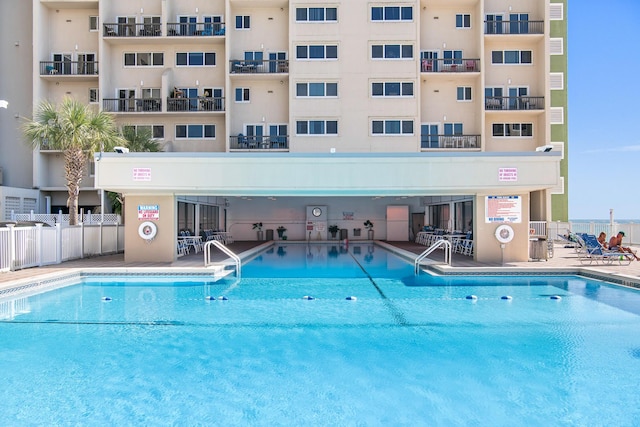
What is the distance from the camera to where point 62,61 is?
29172 mm

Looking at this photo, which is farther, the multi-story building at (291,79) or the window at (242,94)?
the window at (242,94)

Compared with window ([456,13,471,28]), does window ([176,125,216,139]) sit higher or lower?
lower

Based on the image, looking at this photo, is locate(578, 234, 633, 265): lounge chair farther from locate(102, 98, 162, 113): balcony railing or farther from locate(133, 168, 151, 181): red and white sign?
locate(102, 98, 162, 113): balcony railing

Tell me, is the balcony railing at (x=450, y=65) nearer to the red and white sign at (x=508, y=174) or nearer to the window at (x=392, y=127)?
the window at (x=392, y=127)

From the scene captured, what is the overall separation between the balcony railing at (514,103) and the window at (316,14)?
34.9ft

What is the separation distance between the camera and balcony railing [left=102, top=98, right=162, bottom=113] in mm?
28562

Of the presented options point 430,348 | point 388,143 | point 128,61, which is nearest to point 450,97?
point 388,143

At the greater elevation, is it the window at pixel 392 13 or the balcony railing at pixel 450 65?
the window at pixel 392 13

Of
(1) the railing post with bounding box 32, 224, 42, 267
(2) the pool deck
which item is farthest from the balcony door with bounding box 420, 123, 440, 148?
(1) the railing post with bounding box 32, 224, 42, 267

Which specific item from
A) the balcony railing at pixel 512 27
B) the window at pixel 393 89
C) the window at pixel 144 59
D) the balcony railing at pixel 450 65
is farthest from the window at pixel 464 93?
the window at pixel 144 59

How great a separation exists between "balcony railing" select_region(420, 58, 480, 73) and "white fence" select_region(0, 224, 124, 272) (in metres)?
19.6

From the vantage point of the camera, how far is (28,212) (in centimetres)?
2759

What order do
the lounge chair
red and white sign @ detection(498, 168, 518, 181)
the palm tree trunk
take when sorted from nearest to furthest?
A: red and white sign @ detection(498, 168, 518, 181), the lounge chair, the palm tree trunk

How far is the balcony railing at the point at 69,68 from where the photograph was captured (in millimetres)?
29016
